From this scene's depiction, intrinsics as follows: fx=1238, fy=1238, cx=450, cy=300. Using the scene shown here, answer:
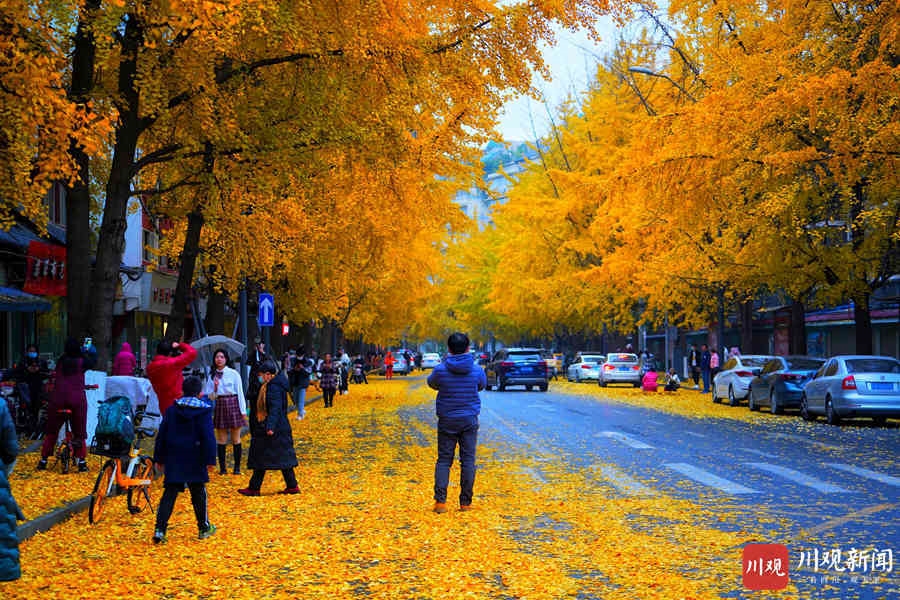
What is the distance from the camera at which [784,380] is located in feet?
104

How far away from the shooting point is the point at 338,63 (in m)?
18.8

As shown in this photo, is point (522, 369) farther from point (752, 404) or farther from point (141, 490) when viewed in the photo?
point (141, 490)

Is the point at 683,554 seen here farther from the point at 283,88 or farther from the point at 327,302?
the point at 327,302

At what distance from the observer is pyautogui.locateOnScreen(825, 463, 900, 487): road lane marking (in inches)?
591

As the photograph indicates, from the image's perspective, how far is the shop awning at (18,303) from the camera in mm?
22422

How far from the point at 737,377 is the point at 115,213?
2288 cm

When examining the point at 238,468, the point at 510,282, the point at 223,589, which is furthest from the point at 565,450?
the point at 510,282

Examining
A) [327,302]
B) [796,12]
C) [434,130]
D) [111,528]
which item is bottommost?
[111,528]

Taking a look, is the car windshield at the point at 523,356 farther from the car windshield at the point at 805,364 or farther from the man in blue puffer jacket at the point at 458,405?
the man in blue puffer jacket at the point at 458,405

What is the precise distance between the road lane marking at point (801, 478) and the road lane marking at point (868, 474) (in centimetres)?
70

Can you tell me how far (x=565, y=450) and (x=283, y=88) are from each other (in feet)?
24.5

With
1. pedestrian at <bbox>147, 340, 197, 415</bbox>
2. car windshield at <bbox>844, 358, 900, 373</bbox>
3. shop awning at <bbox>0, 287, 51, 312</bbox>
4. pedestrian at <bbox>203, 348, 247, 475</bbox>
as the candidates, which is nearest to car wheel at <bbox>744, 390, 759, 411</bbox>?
car windshield at <bbox>844, 358, 900, 373</bbox>

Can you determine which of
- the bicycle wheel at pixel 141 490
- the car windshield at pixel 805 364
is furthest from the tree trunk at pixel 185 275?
the car windshield at pixel 805 364

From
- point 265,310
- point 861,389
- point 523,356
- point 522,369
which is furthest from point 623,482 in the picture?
point 523,356
